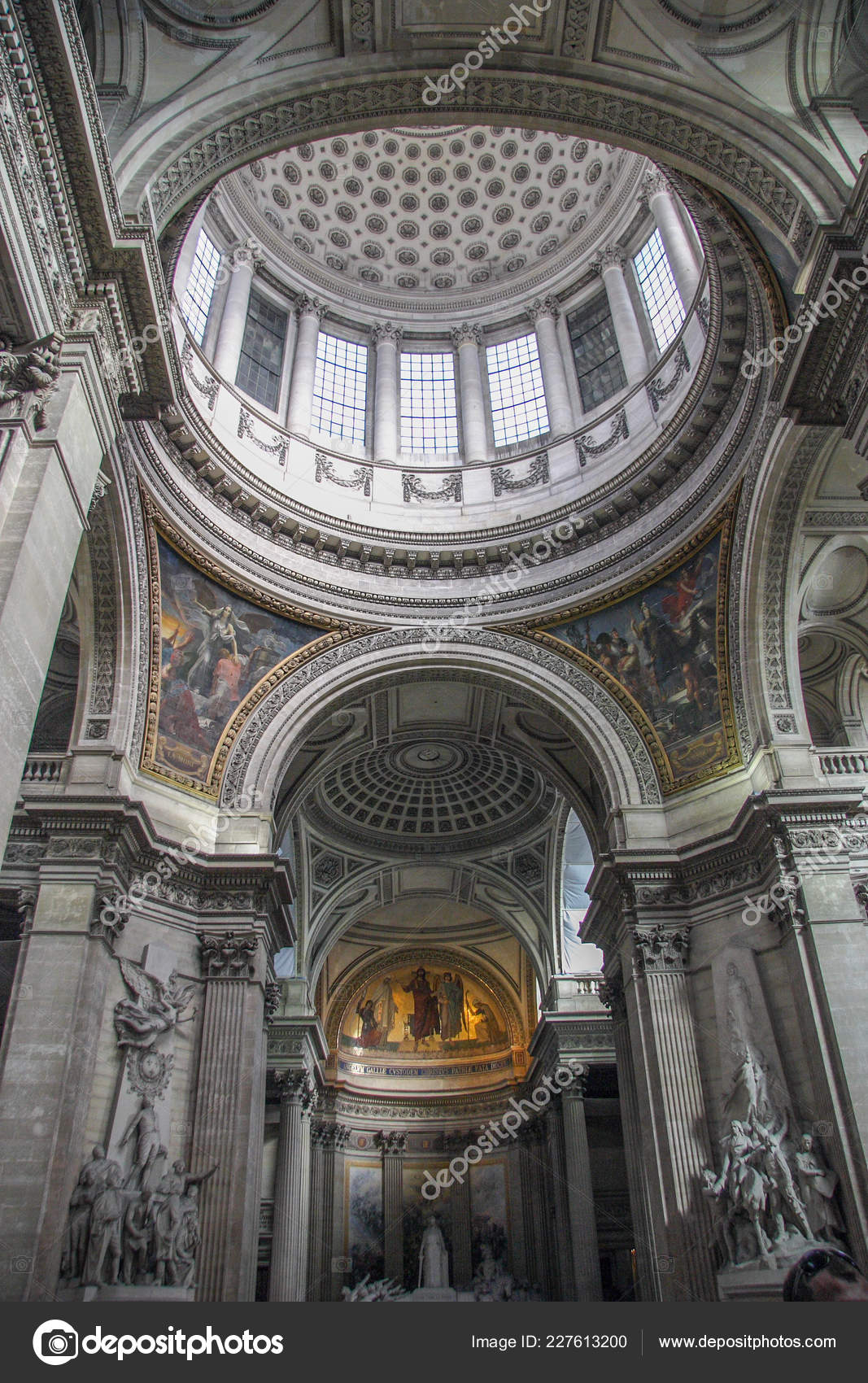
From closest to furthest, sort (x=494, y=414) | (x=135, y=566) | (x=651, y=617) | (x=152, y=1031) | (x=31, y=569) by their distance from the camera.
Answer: (x=31, y=569) < (x=152, y=1031) < (x=135, y=566) < (x=651, y=617) < (x=494, y=414)

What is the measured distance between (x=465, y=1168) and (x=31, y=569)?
27690 mm

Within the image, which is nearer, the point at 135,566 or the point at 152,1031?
the point at 152,1031

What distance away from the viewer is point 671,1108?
554 inches

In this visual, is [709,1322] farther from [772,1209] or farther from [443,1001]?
[443,1001]

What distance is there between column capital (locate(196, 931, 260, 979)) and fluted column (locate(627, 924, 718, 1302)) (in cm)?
610

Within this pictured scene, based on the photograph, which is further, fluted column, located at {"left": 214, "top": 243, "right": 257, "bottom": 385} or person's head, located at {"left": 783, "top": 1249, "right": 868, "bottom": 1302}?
fluted column, located at {"left": 214, "top": 243, "right": 257, "bottom": 385}

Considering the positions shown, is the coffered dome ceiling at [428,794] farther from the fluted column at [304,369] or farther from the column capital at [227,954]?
the column capital at [227,954]

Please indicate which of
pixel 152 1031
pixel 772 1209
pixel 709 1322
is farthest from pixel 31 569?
pixel 772 1209

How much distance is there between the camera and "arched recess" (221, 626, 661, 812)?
57.1 ft

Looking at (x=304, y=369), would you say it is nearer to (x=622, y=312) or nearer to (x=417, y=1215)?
(x=622, y=312)

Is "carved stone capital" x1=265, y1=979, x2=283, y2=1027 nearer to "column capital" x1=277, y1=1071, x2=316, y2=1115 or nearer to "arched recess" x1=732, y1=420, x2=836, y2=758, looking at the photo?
"column capital" x1=277, y1=1071, x2=316, y2=1115

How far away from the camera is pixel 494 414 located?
2372 centimetres

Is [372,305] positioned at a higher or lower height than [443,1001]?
higher

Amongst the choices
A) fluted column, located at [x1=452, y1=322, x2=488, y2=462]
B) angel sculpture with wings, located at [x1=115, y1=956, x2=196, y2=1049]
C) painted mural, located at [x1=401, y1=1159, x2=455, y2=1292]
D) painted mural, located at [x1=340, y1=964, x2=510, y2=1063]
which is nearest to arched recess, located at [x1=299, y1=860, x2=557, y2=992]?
painted mural, located at [x1=340, y1=964, x2=510, y2=1063]
